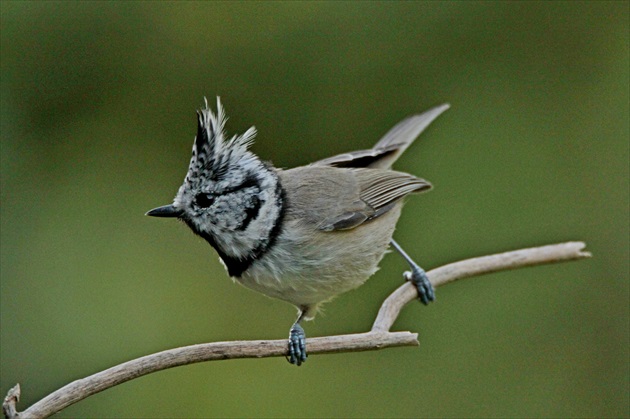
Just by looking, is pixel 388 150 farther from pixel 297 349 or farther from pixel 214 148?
pixel 297 349

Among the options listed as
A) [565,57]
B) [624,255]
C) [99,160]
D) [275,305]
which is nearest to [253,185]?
[275,305]

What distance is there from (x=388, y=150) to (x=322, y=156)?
119 centimetres

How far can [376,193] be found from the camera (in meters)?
3.79

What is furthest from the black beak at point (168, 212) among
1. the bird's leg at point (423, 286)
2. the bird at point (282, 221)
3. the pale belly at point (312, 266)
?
the bird's leg at point (423, 286)

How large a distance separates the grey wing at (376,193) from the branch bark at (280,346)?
37 centimetres

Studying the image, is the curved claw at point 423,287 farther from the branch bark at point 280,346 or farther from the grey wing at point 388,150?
the grey wing at point 388,150

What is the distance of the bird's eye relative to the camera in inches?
124

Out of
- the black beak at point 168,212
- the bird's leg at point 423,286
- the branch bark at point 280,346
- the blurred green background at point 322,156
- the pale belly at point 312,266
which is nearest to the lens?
the branch bark at point 280,346

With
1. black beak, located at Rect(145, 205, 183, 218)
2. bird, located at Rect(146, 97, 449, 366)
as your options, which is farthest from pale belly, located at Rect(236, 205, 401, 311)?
black beak, located at Rect(145, 205, 183, 218)

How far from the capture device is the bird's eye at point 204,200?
10.3 feet

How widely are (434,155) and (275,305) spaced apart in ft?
4.78

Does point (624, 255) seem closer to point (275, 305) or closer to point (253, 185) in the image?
point (275, 305)

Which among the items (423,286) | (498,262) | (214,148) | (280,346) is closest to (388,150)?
(423,286)

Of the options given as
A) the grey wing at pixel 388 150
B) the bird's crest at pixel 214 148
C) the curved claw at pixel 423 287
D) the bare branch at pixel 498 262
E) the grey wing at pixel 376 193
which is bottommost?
the curved claw at pixel 423 287
